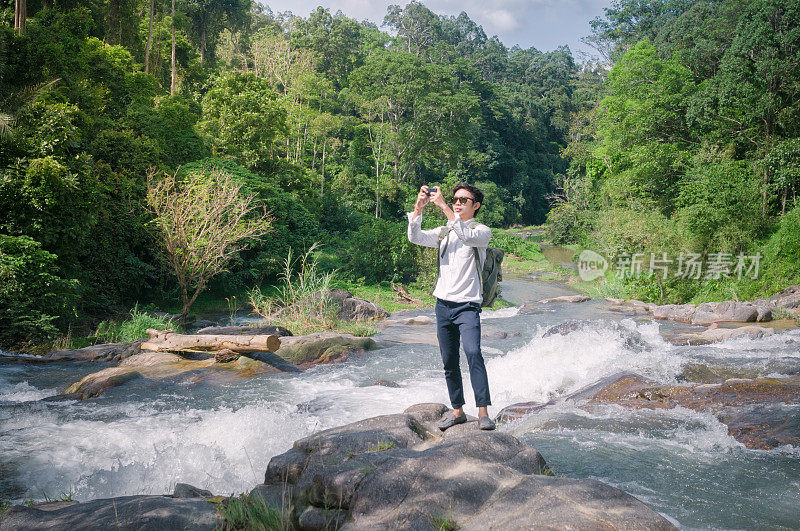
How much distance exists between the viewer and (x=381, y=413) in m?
6.73

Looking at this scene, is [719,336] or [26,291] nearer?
[26,291]

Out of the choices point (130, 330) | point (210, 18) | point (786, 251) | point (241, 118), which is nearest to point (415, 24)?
point (210, 18)

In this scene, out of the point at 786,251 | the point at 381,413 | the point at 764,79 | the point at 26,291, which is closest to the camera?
the point at 381,413

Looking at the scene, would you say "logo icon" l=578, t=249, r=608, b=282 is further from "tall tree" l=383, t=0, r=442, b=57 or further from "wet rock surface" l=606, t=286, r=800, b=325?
"tall tree" l=383, t=0, r=442, b=57

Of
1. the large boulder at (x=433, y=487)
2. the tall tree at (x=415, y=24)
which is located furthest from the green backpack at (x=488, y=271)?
the tall tree at (x=415, y=24)

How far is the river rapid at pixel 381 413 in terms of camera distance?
452 centimetres

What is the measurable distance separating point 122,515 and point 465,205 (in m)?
3.21

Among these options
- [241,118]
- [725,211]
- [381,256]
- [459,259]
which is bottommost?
[381,256]

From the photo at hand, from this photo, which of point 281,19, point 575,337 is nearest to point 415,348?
point 575,337

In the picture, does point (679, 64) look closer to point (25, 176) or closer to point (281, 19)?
point (25, 176)

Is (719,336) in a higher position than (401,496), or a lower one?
lower

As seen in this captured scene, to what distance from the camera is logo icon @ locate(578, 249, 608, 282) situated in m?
25.4

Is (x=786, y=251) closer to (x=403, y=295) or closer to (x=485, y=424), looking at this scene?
(x=403, y=295)

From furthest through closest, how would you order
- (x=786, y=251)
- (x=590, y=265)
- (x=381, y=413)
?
(x=590, y=265)
(x=786, y=251)
(x=381, y=413)
